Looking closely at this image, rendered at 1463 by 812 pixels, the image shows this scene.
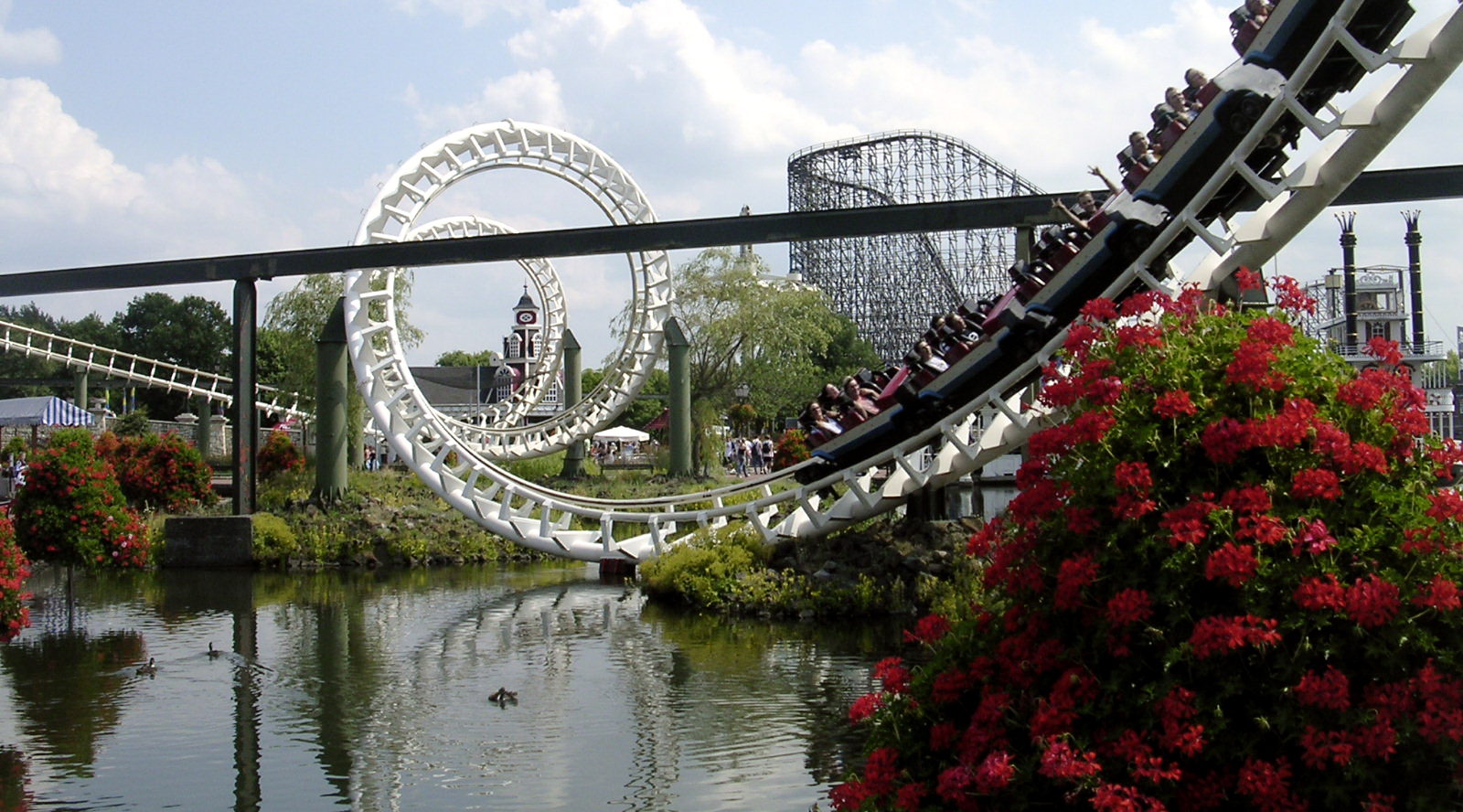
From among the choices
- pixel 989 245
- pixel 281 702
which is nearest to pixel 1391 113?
pixel 281 702

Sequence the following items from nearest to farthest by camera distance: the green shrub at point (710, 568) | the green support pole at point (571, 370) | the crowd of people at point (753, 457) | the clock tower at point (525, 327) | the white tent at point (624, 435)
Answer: the green shrub at point (710, 568) < the green support pole at point (571, 370) < the crowd of people at point (753, 457) < the white tent at point (624, 435) < the clock tower at point (525, 327)

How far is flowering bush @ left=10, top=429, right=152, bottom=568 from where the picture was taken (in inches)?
650

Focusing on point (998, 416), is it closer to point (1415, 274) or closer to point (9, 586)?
point (9, 586)

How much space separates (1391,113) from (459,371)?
344 feet

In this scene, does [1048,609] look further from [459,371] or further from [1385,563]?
[459,371]

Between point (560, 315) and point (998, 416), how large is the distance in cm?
2257

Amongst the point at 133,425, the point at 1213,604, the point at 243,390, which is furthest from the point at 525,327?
the point at 1213,604

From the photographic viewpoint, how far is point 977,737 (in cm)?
449

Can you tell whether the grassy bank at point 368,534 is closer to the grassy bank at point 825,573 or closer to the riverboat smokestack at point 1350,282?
the grassy bank at point 825,573

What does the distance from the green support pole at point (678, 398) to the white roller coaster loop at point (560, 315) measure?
1.36ft

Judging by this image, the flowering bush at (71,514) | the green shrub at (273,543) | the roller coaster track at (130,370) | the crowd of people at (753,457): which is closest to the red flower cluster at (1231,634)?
the flowering bush at (71,514)

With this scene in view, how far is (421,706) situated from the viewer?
10930 mm

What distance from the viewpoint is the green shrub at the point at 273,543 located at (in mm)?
21812

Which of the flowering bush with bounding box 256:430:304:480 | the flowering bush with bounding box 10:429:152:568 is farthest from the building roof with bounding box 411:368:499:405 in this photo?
the flowering bush with bounding box 10:429:152:568
